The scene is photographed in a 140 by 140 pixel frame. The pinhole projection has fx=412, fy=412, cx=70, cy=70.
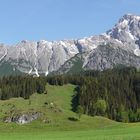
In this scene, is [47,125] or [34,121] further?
[34,121]

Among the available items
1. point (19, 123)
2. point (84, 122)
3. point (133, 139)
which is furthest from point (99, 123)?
point (133, 139)

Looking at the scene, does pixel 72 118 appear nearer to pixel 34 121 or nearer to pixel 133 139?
pixel 34 121

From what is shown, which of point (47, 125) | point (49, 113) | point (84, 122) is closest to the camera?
point (47, 125)

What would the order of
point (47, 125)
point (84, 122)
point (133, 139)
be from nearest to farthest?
point (133, 139)
point (47, 125)
point (84, 122)

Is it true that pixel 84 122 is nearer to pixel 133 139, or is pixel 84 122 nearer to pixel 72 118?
pixel 72 118

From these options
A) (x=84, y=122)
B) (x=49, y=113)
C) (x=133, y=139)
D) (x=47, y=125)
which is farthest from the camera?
(x=49, y=113)

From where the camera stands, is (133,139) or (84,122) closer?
(133,139)

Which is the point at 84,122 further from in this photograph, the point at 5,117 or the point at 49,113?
the point at 5,117

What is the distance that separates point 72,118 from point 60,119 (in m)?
6.51

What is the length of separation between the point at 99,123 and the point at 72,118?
16.1m

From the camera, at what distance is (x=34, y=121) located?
185250mm

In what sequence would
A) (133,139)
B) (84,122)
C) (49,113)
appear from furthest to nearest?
(49,113) → (84,122) → (133,139)

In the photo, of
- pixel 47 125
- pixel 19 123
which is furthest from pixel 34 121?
pixel 47 125

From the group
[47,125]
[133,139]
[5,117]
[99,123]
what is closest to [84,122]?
[99,123]
